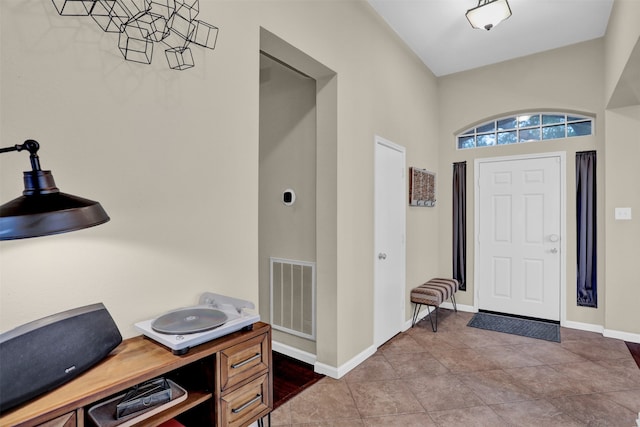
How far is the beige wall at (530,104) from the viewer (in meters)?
3.71

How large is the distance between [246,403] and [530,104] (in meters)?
4.26

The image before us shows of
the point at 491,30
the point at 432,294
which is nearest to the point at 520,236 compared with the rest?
the point at 432,294

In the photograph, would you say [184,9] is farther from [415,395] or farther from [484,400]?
[484,400]

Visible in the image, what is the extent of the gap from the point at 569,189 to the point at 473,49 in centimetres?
187

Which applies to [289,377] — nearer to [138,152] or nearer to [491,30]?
[138,152]

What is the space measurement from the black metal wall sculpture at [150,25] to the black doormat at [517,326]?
379 centimetres

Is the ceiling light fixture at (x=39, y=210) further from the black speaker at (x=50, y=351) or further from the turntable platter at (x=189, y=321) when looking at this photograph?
the turntable platter at (x=189, y=321)

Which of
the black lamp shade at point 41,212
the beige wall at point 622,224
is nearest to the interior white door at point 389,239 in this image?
the beige wall at point 622,224

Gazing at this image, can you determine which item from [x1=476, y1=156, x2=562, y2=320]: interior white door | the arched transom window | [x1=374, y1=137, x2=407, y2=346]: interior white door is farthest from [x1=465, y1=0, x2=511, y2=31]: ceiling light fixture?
[x1=476, y1=156, x2=562, y2=320]: interior white door

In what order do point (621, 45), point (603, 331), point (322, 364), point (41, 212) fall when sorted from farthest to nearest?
point (603, 331)
point (322, 364)
point (621, 45)
point (41, 212)

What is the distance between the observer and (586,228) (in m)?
3.74

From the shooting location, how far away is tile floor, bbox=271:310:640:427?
7.18 ft

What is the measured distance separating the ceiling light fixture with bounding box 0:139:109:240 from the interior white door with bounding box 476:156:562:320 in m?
4.32

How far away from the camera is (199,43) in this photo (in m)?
1.69
